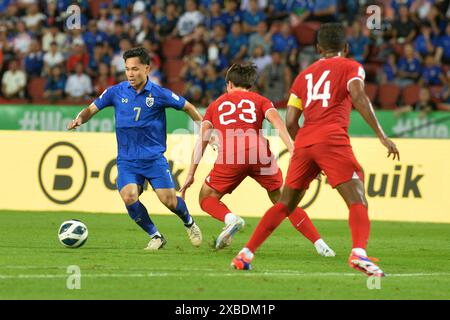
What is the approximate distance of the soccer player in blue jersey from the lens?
11914 millimetres

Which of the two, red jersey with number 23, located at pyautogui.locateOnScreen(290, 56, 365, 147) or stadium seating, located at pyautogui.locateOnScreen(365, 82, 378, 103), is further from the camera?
stadium seating, located at pyautogui.locateOnScreen(365, 82, 378, 103)

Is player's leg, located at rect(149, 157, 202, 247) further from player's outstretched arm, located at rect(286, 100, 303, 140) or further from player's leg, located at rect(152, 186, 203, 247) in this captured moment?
player's outstretched arm, located at rect(286, 100, 303, 140)

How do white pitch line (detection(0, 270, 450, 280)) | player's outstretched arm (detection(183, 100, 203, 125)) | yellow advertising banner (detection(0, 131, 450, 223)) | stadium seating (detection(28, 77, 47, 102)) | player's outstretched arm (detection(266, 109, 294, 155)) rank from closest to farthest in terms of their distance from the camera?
white pitch line (detection(0, 270, 450, 280)), player's outstretched arm (detection(266, 109, 294, 155)), player's outstretched arm (detection(183, 100, 203, 125)), yellow advertising banner (detection(0, 131, 450, 223)), stadium seating (detection(28, 77, 47, 102))

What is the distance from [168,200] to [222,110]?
45.6 inches

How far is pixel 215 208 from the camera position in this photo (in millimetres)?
11977

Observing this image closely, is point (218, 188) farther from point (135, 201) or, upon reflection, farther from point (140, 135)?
point (140, 135)

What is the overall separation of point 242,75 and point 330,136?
2.68 meters

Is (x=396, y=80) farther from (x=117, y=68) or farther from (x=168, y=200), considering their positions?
(x=168, y=200)

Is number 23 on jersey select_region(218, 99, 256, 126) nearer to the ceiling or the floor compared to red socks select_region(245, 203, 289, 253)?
nearer to the ceiling

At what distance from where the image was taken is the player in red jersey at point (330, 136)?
923 centimetres

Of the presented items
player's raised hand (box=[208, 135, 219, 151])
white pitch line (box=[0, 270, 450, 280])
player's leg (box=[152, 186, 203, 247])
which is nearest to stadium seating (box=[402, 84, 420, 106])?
player's raised hand (box=[208, 135, 219, 151])

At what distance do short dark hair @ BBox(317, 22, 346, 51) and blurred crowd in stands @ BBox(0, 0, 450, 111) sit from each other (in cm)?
1168

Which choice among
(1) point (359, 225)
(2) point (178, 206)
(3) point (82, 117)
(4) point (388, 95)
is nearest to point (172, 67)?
(4) point (388, 95)

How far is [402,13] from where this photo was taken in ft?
75.1
